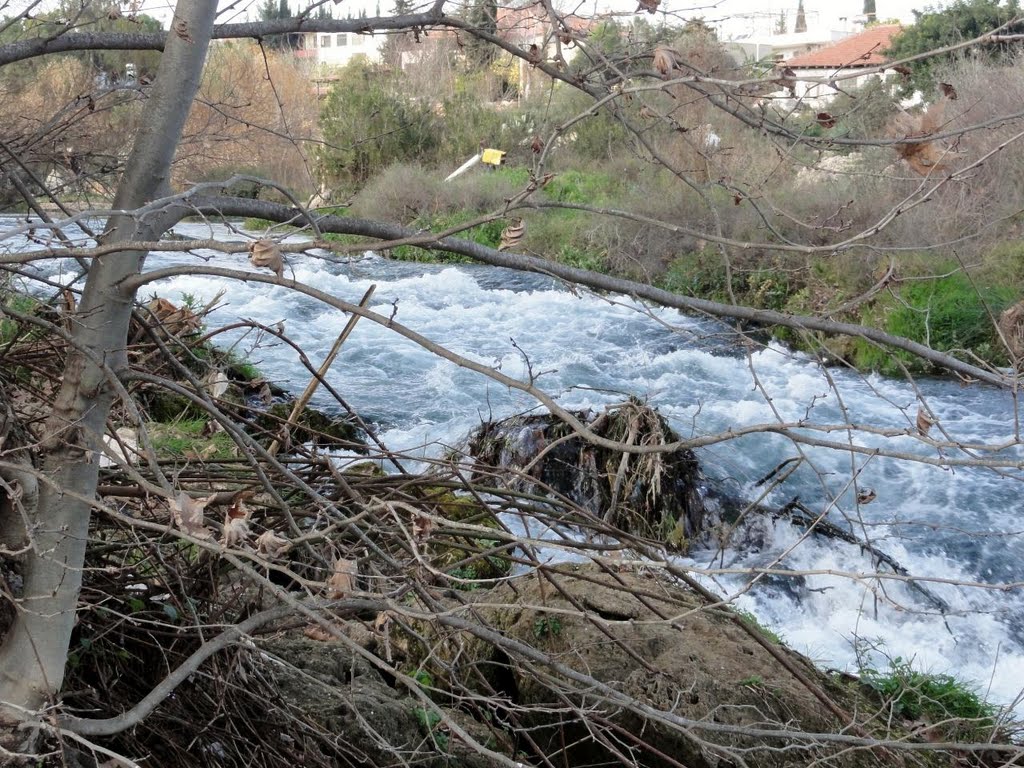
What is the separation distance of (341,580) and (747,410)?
8.24 metres

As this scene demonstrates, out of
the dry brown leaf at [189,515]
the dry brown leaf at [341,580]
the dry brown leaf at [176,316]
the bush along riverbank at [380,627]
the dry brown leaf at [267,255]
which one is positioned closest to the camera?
the dry brown leaf at [267,255]

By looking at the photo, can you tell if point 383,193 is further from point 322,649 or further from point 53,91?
point 322,649

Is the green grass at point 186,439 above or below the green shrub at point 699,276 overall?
above

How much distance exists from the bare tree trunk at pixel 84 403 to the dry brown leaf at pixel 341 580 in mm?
494

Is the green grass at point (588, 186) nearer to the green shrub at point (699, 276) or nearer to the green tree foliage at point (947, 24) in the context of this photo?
the green shrub at point (699, 276)

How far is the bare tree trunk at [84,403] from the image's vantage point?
183 cm

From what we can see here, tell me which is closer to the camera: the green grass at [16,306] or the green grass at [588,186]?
the green grass at [16,306]

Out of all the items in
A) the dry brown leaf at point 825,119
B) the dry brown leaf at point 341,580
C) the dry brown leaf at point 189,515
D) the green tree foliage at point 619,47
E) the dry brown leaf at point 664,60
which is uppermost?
the green tree foliage at point 619,47

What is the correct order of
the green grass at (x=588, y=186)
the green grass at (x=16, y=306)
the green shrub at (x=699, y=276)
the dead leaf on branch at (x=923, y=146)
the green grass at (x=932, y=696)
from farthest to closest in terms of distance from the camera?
the green grass at (x=588, y=186), the green shrub at (x=699, y=276), the green grass at (x=932, y=696), the green grass at (x=16, y=306), the dead leaf on branch at (x=923, y=146)

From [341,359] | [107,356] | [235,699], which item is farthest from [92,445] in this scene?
[341,359]

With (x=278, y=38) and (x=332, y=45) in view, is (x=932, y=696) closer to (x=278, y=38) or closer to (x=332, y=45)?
(x=278, y=38)

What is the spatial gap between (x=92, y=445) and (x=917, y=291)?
11761 millimetres

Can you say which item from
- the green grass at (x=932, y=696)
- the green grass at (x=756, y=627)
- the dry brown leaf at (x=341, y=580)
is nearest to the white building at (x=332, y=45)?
the dry brown leaf at (x=341, y=580)

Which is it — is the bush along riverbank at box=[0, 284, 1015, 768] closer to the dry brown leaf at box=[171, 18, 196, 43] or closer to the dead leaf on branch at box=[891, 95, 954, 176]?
the dry brown leaf at box=[171, 18, 196, 43]
